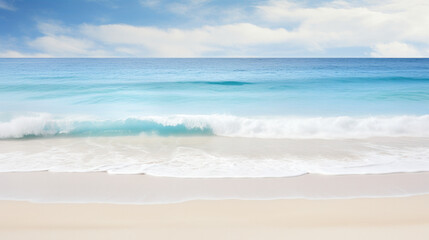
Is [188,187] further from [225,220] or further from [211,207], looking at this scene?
[225,220]

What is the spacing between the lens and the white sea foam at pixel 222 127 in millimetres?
5836

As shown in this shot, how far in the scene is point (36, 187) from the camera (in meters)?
2.95

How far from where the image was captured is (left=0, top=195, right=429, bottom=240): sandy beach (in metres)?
2.01

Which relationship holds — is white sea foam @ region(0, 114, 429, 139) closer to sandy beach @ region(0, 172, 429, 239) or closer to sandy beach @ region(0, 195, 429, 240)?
sandy beach @ region(0, 172, 429, 239)

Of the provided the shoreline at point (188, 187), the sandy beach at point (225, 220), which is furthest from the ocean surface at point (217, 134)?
the sandy beach at point (225, 220)

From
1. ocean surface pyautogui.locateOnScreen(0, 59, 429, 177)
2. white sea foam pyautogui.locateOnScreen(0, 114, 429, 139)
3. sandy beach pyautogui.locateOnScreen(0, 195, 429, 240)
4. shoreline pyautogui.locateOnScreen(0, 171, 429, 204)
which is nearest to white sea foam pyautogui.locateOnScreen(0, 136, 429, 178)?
ocean surface pyautogui.locateOnScreen(0, 59, 429, 177)

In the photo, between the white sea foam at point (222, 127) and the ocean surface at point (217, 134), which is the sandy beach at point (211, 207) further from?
the white sea foam at point (222, 127)

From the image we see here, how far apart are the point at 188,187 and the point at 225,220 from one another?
2.70 feet

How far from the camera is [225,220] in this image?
2221 millimetres

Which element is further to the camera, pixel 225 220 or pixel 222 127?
pixel 222 127

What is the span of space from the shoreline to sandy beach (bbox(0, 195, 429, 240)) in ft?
0.44

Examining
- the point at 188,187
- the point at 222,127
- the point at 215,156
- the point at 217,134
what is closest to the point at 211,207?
the point at 188,187

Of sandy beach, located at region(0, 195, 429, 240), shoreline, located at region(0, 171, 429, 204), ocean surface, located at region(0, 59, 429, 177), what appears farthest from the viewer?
ocean surface, located at region(0, 59, 429, 177)

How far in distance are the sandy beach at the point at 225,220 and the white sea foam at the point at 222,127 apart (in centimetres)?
323
